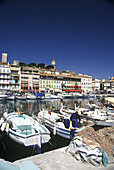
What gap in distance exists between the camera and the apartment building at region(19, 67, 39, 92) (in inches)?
3014

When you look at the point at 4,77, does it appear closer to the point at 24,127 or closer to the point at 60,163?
the point at 24,127

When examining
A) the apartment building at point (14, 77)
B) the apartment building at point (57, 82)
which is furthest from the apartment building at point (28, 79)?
the apartment building at point (57, 82)

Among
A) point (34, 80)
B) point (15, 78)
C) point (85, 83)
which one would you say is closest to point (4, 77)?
point (15, 78)

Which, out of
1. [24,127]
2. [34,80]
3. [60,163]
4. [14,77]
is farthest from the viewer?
[34,80]

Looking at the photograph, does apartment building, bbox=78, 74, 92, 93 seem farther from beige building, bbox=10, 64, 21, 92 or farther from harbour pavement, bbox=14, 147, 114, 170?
harbour pavement, bbox=14, 147, 114, 170

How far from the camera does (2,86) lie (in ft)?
225

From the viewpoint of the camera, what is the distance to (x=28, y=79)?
7819cm

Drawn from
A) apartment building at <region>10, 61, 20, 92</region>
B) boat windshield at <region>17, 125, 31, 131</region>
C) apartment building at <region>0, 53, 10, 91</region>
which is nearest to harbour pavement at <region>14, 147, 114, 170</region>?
boat windshield at <region>17, 125, 31, 131</region>

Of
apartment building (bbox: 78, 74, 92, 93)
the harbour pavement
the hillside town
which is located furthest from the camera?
apartment building (bbox: 78, 74, 92, 93)

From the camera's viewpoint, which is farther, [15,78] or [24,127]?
[15,78]

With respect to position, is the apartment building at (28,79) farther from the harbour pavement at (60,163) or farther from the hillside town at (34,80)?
the harbour pavement at (60,163)

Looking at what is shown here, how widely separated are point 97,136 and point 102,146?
651 mm

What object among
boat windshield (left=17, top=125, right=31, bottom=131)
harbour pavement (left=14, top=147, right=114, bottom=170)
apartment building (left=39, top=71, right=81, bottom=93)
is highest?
apartment building (left=39, top=71, right=81, bottom=93)

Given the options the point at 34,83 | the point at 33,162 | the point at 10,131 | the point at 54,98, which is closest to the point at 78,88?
the point at 34,83
